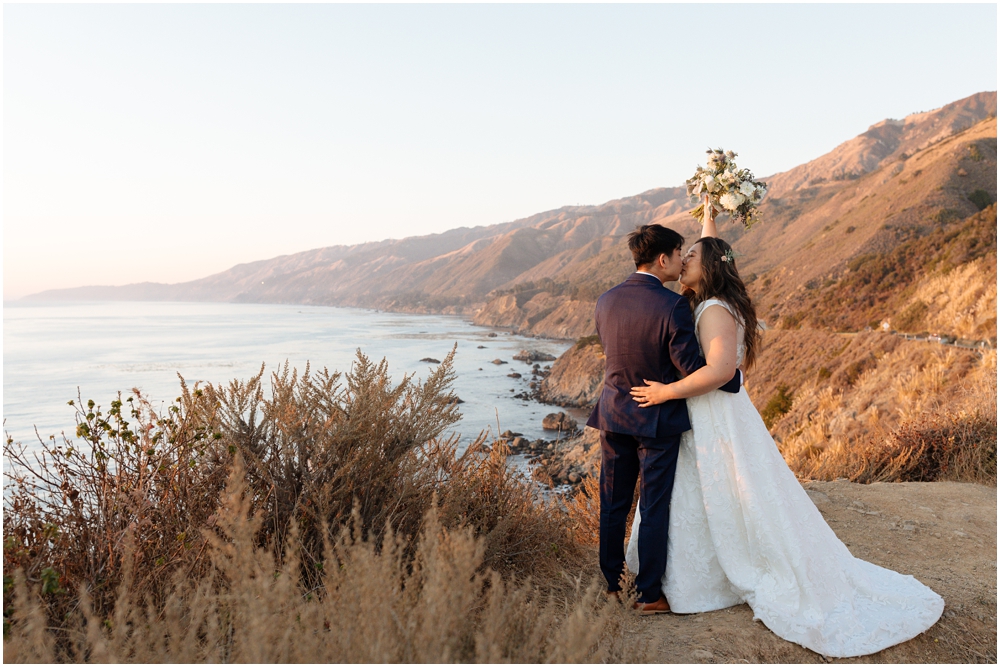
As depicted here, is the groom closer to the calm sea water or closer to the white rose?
the white rose

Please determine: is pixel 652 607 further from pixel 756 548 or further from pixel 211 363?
pixel 211 363

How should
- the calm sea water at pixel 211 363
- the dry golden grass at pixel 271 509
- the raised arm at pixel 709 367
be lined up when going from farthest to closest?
1. the calm sea water at pixel 211 363
2. the raised arm at pixel 709 367
3. the dry golden grass at pixel 271 509

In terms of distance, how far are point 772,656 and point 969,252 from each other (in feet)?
66.1

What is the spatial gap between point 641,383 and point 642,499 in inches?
26.9

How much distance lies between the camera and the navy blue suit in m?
3.07

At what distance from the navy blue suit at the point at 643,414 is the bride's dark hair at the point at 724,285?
0.21 metres

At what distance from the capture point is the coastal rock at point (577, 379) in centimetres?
3241

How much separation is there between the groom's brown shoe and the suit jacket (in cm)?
96

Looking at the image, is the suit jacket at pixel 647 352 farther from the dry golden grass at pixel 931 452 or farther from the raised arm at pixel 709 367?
the dry golden grass at pixel 931 452

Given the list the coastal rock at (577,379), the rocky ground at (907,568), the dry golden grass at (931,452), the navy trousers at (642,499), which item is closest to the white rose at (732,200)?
the navy trousers at (642,499)

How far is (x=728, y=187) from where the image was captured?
3.78 metres

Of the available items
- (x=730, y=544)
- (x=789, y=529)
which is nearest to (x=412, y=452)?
(x=730, y=544)

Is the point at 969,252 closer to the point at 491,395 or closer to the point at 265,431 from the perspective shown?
the point at 265,431

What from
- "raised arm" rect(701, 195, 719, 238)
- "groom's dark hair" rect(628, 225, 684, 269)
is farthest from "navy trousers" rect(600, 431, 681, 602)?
"raised arm" rect(701, 195, 719, 238)
